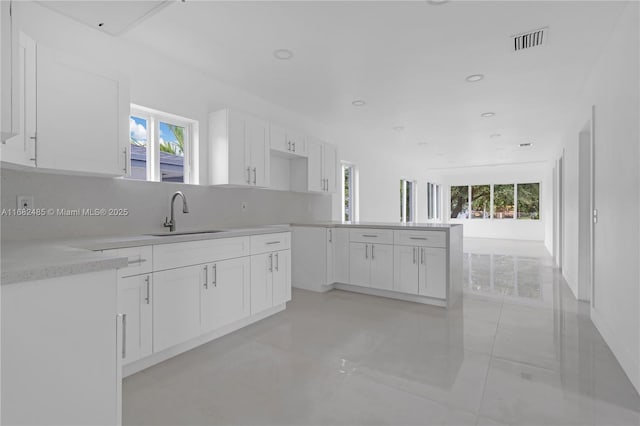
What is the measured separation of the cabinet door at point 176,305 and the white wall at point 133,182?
804 mm

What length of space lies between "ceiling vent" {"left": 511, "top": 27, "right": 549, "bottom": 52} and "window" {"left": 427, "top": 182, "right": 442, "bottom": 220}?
31.1 feet

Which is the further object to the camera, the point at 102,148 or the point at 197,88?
the point at 197,88

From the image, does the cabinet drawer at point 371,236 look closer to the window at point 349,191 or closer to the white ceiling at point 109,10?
the window at point 349,191

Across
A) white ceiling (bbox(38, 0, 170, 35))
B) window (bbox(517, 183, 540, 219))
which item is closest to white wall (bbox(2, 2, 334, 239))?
white ceiling (bbox(38, 0, 170, 35))

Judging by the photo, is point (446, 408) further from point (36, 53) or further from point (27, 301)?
point (36, 53)

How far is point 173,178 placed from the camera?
334cm

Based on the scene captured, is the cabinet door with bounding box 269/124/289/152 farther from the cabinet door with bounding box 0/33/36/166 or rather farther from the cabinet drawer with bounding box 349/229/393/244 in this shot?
the cabinet door with bounding box 0/33/36/166

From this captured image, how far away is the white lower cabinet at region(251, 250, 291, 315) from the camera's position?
3.07 m

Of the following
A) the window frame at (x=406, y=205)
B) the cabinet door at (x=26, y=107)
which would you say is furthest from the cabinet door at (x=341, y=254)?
the window frame at (x=406, y=205)

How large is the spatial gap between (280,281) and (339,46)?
2.34m

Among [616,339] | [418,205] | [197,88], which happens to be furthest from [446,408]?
[418,205]

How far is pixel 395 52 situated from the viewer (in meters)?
3.07

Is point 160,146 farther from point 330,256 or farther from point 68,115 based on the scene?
point 330,256

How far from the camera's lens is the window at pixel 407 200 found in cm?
1003
